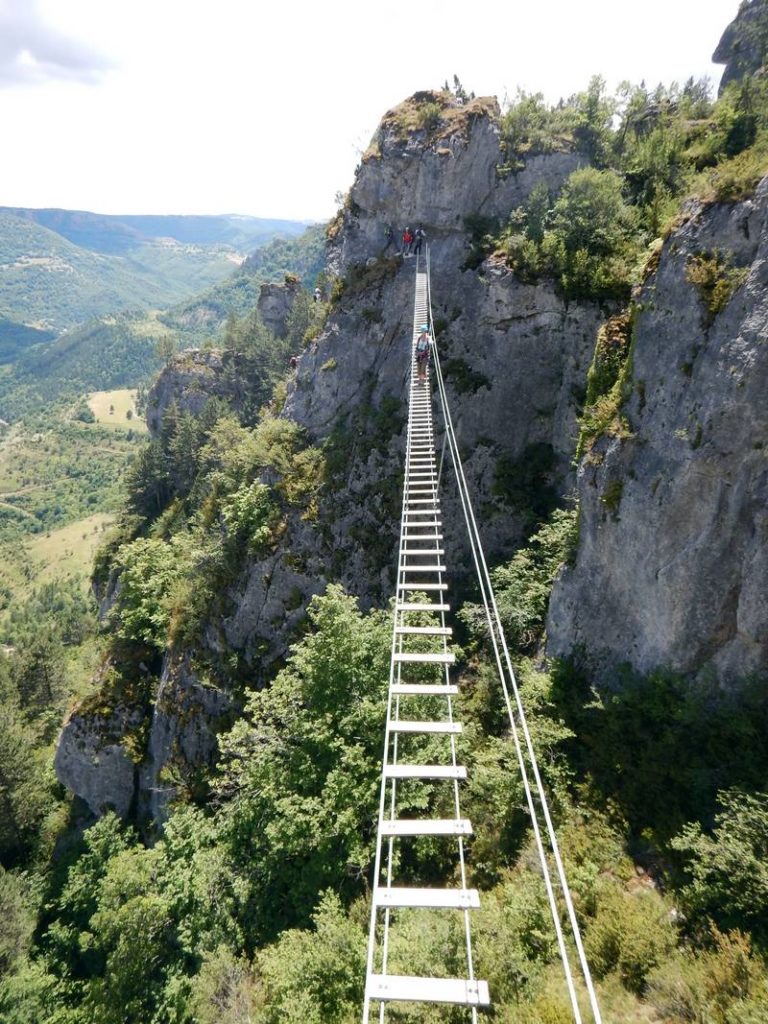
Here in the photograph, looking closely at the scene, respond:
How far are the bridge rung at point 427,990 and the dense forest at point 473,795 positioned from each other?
3082 millimetres

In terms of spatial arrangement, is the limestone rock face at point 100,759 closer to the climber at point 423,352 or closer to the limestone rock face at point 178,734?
the limestone rock face at point 178,734

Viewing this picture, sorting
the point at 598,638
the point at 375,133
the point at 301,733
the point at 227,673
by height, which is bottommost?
the point at 227,673

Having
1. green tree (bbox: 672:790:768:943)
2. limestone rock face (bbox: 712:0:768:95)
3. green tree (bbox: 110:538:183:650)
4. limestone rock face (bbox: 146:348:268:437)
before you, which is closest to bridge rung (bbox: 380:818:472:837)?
green tree (bbox: 672:790:768:943)

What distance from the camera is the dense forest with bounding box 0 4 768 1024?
930 centimetres

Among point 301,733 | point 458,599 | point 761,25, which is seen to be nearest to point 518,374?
point 458,599

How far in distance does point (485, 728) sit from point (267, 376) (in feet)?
190

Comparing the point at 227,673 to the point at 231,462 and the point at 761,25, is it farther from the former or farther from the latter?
the point at 761,25

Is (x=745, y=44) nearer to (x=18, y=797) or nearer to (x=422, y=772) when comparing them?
(x=422, y=772)

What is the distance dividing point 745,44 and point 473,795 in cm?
5145

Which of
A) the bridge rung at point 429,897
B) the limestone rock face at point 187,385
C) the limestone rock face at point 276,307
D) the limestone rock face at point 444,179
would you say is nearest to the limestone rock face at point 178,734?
the bridge rung at point 429,897

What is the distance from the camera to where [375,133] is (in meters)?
34.3

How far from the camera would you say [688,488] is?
12109mm

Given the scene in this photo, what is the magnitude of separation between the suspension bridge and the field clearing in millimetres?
152733

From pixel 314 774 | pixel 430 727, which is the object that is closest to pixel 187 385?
pixel 314 774
